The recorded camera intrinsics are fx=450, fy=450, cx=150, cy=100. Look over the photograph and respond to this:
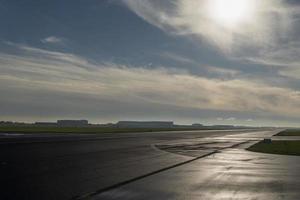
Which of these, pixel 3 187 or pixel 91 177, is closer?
pixel 3 187

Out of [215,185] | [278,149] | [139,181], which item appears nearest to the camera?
[215,185]

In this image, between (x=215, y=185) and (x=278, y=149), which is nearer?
(x=215, y=185)

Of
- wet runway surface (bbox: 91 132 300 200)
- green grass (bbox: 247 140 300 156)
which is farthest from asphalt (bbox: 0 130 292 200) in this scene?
green grass (bbox: 247 140 300 156)

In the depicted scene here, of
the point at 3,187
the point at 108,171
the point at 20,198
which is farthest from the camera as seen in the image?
the point at 108,171

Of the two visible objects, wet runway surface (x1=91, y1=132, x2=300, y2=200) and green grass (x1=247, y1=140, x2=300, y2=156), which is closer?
wet runway surface (x1=91, y1=132, x2=300, y2=200)

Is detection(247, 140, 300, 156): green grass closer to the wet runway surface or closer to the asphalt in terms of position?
the asphalt

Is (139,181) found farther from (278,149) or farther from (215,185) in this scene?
(278,149)

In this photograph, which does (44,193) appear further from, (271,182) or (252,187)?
A: (271,182)

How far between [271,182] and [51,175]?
34.0 ft

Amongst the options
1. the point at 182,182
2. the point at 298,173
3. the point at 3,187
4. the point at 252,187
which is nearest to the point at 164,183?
the point at 182,182

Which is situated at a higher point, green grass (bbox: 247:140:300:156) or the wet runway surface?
green grass (bbox: 247:140:300:156)

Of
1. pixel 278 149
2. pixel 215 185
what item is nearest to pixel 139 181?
pixel 215 185

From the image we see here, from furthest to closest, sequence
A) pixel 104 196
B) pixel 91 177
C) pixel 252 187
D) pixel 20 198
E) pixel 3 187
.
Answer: pixel 91 177
pixel 252 187
pixel 3 187
pixel 104 196
pixel 20 198

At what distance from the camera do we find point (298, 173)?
2462 cm
